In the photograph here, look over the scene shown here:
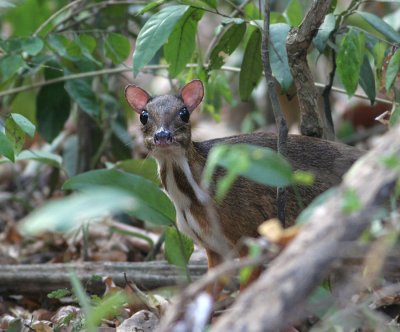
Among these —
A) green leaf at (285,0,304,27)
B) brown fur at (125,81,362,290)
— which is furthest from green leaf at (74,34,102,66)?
green leaf at (285,0,304,27)

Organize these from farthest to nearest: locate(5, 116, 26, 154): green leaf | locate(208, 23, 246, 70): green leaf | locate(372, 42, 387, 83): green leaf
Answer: locate(208, 23, 246, 70): green leaf < locate(372, 42, 387, 83): green leaf < locate(5, 116, 26, 154): green leaf

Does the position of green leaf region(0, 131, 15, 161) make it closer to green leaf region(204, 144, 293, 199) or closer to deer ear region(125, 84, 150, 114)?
deer ear region(125, 84, 150, 114)

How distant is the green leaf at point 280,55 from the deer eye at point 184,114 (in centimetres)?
87

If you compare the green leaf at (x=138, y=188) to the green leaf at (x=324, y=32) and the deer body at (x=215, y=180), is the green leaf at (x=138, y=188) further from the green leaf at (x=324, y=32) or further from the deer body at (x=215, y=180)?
the green leaf at (x=324, y=32)

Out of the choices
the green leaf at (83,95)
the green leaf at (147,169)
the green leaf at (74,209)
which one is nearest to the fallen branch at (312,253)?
the green leaf at (74,209)

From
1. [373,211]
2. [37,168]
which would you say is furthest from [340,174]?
[37,168]

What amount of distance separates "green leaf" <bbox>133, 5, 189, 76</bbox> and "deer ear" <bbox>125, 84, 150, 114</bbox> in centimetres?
93

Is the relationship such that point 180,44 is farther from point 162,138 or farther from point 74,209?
point 74,209

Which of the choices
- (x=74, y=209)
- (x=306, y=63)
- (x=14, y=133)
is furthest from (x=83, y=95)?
(x=74, y=209)

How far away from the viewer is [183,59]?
16.6ft

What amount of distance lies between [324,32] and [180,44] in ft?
2.79

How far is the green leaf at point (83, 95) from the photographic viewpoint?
6465 mm

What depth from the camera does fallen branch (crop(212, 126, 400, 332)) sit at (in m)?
2.38

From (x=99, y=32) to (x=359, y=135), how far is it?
407 centimetres
